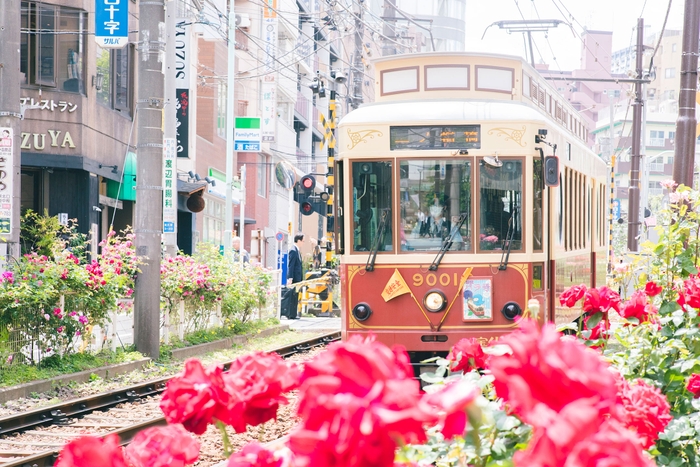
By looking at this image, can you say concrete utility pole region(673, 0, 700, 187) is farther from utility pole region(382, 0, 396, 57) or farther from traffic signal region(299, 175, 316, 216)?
utility pole region(382, 0, 396, 57)

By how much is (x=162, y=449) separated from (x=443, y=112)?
347 inches

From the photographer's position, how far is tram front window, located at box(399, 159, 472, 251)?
34.0ft

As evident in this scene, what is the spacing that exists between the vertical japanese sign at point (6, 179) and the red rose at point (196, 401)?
10.5 m

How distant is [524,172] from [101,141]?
639 inches

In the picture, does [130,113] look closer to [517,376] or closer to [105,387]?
[105,387]

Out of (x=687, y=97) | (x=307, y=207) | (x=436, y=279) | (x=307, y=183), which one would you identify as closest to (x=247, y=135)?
(x=307, y=207)

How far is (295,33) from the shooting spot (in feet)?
167

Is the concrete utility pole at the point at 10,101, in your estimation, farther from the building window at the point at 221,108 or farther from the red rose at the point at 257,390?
the building window at the point at 221,108

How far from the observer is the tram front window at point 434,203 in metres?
10.4

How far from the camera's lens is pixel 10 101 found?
1220 cm

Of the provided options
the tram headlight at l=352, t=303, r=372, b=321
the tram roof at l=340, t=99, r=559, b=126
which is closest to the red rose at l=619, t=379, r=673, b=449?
the tram headlight at l=352, t=303, r=372, b=321

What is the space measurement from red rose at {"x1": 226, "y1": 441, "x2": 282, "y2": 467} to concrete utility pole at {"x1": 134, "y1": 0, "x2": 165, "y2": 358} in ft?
41.3

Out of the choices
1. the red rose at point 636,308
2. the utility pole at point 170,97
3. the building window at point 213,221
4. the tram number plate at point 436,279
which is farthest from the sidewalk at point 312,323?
the red rose at point 636,308

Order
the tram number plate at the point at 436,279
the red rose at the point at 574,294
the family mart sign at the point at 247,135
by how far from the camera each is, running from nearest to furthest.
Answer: the red rose at the point at 574,294
the tram number plate at the point at 436,279
the family mart sign at the point at 247,135
